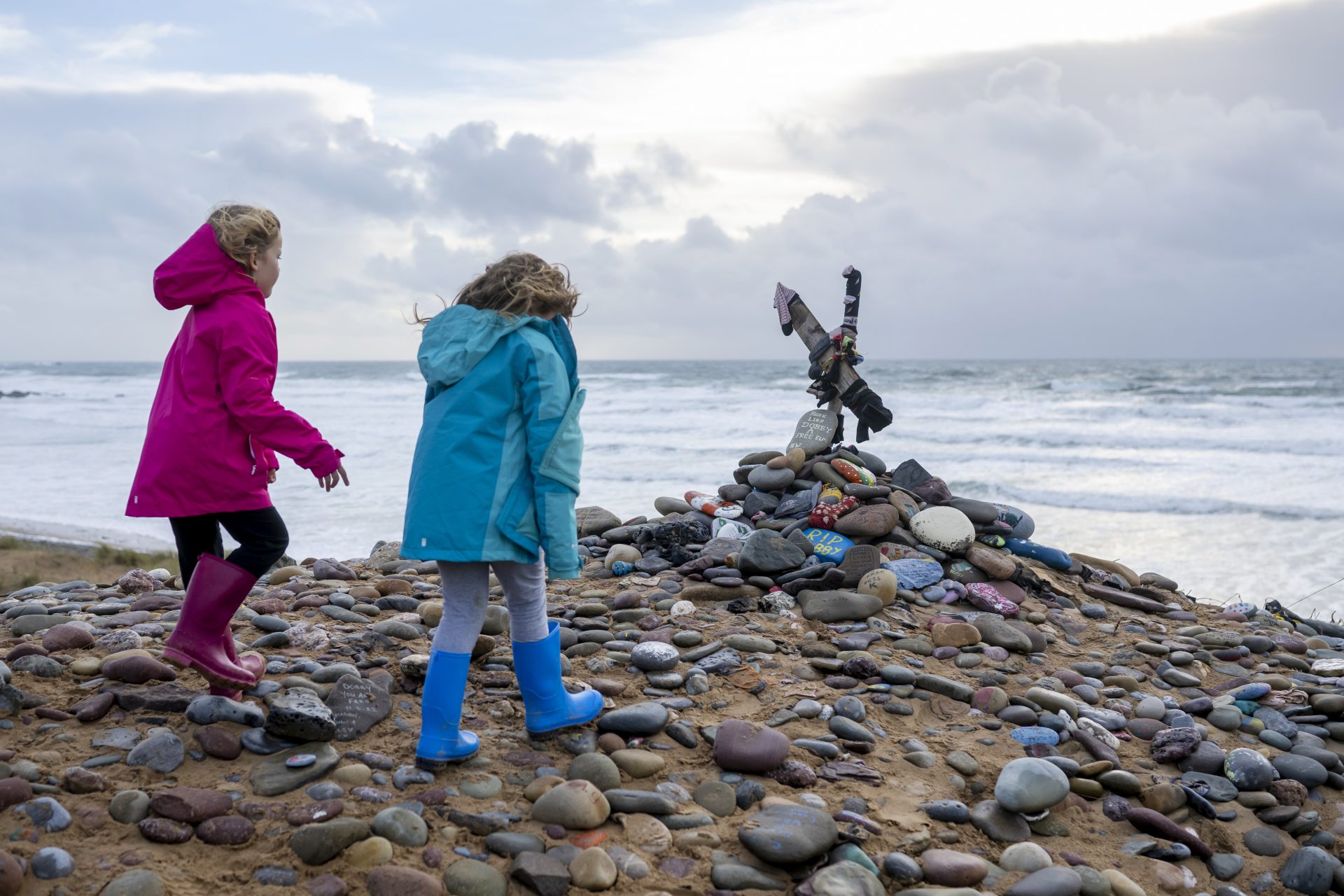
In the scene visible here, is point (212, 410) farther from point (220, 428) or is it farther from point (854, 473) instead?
point (854, 473)

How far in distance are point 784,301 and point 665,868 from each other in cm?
567

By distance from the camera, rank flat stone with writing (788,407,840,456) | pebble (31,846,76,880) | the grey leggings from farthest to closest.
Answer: flat stone with writing (788,407,840,456), the grey leggings, pebble (31,846,76,880)

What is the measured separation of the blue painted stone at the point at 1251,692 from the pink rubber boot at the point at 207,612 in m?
5.19

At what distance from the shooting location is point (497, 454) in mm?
3430

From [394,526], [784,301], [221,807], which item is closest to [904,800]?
[221,807]

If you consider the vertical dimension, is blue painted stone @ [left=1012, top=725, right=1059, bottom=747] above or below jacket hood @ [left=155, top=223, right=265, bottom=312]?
below

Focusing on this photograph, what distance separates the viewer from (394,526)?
530 inches

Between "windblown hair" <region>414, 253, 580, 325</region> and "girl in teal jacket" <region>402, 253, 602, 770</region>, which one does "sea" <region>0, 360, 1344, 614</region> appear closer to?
"girl in teal jacket" <region>402, 253, 602, 770</region>

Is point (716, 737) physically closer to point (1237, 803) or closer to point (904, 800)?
point (904, 800)

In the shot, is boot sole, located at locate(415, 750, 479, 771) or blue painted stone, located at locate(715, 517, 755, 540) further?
blue painted stone, located at locate(715, 517, 755, 540)

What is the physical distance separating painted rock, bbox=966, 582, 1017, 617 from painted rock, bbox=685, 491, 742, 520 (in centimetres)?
191

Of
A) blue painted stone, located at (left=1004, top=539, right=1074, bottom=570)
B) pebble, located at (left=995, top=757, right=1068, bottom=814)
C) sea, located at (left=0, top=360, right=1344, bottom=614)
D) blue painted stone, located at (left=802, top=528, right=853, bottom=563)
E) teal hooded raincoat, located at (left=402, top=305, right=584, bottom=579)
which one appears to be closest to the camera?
teal hooded raincoat, located at (left=402, top=305, right=584, bottom=579)

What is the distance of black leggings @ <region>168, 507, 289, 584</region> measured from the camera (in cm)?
371

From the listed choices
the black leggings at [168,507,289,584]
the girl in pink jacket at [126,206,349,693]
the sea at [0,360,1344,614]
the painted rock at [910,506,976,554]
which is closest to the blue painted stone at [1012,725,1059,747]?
the painted rock at [910,506,976,554]
